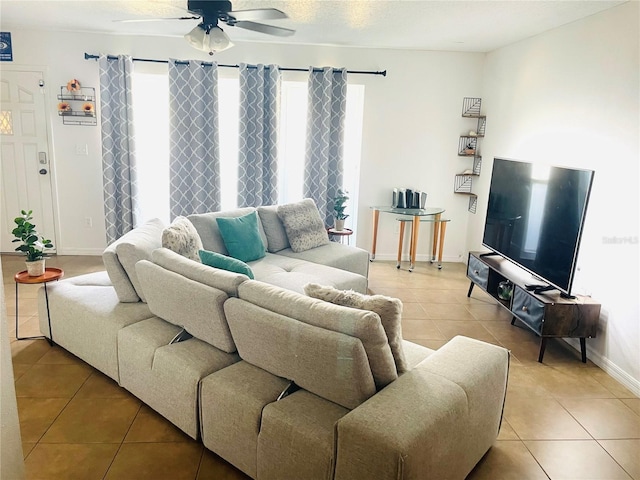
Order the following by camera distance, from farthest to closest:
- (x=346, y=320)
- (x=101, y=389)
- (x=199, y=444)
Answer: (x=101, y=389) < (x=199, y=444) < (x=346, y=320)

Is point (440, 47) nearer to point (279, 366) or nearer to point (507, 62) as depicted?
point (507, 62)

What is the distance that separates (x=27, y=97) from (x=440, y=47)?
15.0 ft

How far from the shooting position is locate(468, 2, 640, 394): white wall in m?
2.95

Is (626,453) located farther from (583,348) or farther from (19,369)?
(19,369)

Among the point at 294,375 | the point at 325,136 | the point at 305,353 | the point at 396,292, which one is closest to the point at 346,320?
the point at 305,353

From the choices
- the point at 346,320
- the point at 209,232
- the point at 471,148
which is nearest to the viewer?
the point at 346,320

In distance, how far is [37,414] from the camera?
2.41 meters

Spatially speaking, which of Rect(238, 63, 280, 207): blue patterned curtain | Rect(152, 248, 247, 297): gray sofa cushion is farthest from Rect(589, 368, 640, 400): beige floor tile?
Rect(238, 63, 280, 207): blue patterned curtain

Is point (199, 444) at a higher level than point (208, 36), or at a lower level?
lower

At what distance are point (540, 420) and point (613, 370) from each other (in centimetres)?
92

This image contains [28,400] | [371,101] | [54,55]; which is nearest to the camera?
[28,400]

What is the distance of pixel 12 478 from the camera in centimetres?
122

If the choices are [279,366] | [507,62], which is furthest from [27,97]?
[507,62]

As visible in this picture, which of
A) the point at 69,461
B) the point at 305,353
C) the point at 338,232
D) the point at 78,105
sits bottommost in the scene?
the point at 69,461
